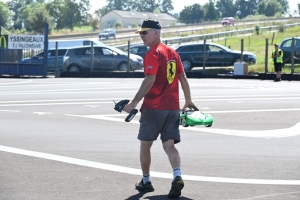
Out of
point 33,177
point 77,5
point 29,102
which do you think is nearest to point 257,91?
point 29,102

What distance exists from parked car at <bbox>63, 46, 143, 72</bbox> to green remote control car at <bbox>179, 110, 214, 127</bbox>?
2552 centimetres

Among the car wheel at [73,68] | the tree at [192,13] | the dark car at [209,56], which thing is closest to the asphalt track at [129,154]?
the dark car at [209,56]

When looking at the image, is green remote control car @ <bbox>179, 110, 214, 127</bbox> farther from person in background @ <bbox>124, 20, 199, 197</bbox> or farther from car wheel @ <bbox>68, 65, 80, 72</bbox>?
car wheel @ <bbox>68, 65, 80, 72</bbox>

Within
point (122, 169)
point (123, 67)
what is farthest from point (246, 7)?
point (122, 169)

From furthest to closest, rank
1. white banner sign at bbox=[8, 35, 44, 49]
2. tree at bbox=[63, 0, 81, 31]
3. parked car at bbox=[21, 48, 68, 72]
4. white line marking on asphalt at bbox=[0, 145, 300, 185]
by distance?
tree at bbox=[63, 0, 81, 31] < parked car at bbox=[21, 48, 68, 72] < white banner sign at bbox=[8, 35, 44, 49] < white line marking on asphalt at bbox=[0, 145, 300, 185]

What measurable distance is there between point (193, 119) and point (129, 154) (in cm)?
257

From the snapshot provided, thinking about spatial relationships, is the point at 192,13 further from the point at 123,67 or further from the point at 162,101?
the point at 162,101

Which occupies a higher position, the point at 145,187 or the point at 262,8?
the point at 262,8

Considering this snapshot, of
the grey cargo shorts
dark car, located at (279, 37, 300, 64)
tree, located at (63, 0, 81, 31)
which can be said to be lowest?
the grey cargo shorts

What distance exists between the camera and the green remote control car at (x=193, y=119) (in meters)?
7.48

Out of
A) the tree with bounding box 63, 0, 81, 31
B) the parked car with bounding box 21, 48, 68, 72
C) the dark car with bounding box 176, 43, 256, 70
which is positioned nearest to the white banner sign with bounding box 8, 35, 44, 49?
the parked car with bounding box 21, 48, 68, 72

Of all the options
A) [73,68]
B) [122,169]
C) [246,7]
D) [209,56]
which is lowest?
[122,169]

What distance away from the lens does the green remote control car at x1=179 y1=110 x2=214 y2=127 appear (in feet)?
24.5

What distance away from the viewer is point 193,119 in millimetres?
7477
